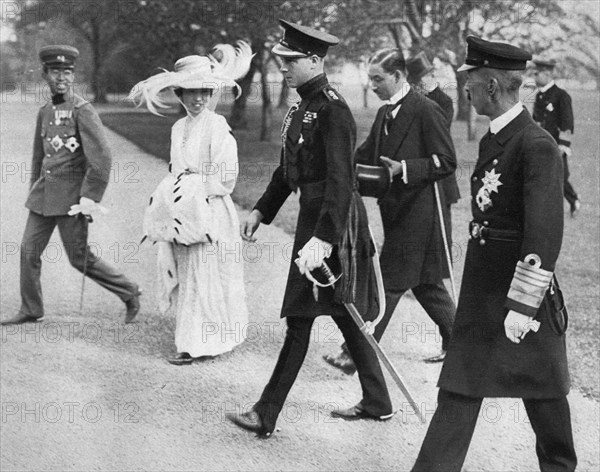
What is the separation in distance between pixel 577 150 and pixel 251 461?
67.1 ft

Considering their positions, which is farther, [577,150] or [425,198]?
[577,150]

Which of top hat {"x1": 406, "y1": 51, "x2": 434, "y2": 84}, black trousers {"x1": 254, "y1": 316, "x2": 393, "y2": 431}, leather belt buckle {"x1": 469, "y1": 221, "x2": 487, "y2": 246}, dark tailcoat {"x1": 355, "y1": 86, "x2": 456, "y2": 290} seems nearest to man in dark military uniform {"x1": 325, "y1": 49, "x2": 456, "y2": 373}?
dark tailcoat {"x1": 355, "y1": 86, "x2": 456, "y2": 290}

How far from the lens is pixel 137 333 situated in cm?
682

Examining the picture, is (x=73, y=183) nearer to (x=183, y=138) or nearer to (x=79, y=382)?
(x=183, y=138)

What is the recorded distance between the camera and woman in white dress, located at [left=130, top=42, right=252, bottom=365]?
5.98m

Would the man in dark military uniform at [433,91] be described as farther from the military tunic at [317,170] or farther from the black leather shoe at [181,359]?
the black leather shoe at [181,359]

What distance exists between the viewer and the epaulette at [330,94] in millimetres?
4633

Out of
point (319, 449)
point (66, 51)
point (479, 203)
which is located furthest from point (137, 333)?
point (479, 203)

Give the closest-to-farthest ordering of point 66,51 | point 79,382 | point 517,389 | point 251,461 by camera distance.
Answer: point 517,389 → point 251,461 → point 79,382 → point 66,51

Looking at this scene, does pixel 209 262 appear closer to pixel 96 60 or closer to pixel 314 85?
pixel 314 85

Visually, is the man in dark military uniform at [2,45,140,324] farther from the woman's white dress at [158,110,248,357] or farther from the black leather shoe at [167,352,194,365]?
the black leather shoe at [167,352,194,365]

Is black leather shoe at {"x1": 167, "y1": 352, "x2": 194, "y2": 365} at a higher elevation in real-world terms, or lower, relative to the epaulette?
lower

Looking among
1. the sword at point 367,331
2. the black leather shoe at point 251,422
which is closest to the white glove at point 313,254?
the sword at point 367,331

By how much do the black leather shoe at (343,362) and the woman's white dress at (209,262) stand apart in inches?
25.2
